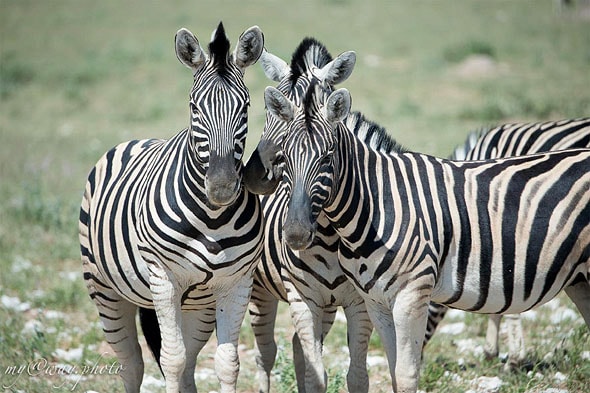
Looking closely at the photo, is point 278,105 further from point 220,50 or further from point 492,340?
point 492,340

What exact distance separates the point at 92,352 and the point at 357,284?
3.05 meters

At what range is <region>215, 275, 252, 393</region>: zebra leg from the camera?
4.80m

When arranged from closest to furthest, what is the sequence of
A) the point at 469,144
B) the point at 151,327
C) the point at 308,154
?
the point at 308,154 → the point at 151,327 → the point at 469,144

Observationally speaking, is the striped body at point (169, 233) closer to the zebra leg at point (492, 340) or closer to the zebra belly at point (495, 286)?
the zebra belly at point (495, 286)

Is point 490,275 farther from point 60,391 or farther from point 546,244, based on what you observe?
point 60,391

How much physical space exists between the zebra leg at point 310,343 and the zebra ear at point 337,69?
138 cm

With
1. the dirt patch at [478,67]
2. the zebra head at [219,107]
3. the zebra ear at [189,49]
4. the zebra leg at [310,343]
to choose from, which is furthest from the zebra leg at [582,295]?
the dirt patch at [478,67]

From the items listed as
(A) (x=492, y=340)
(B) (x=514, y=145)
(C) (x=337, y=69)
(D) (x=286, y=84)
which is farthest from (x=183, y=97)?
(C) (x=337, y=69)

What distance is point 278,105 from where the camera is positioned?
4652mm

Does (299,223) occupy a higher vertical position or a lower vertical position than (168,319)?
higher

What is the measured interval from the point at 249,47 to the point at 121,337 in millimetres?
2264

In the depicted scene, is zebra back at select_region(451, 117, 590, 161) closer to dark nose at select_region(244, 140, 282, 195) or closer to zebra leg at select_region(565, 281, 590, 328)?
zebra leg at select_region(565, 281, 590, 328)

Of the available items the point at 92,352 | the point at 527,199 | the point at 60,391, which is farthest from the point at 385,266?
the point at 92,352

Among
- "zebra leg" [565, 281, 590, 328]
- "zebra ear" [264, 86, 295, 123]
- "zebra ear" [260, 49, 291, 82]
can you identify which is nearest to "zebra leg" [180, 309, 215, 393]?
"zebra ear" [264, 86, 295, 123]
